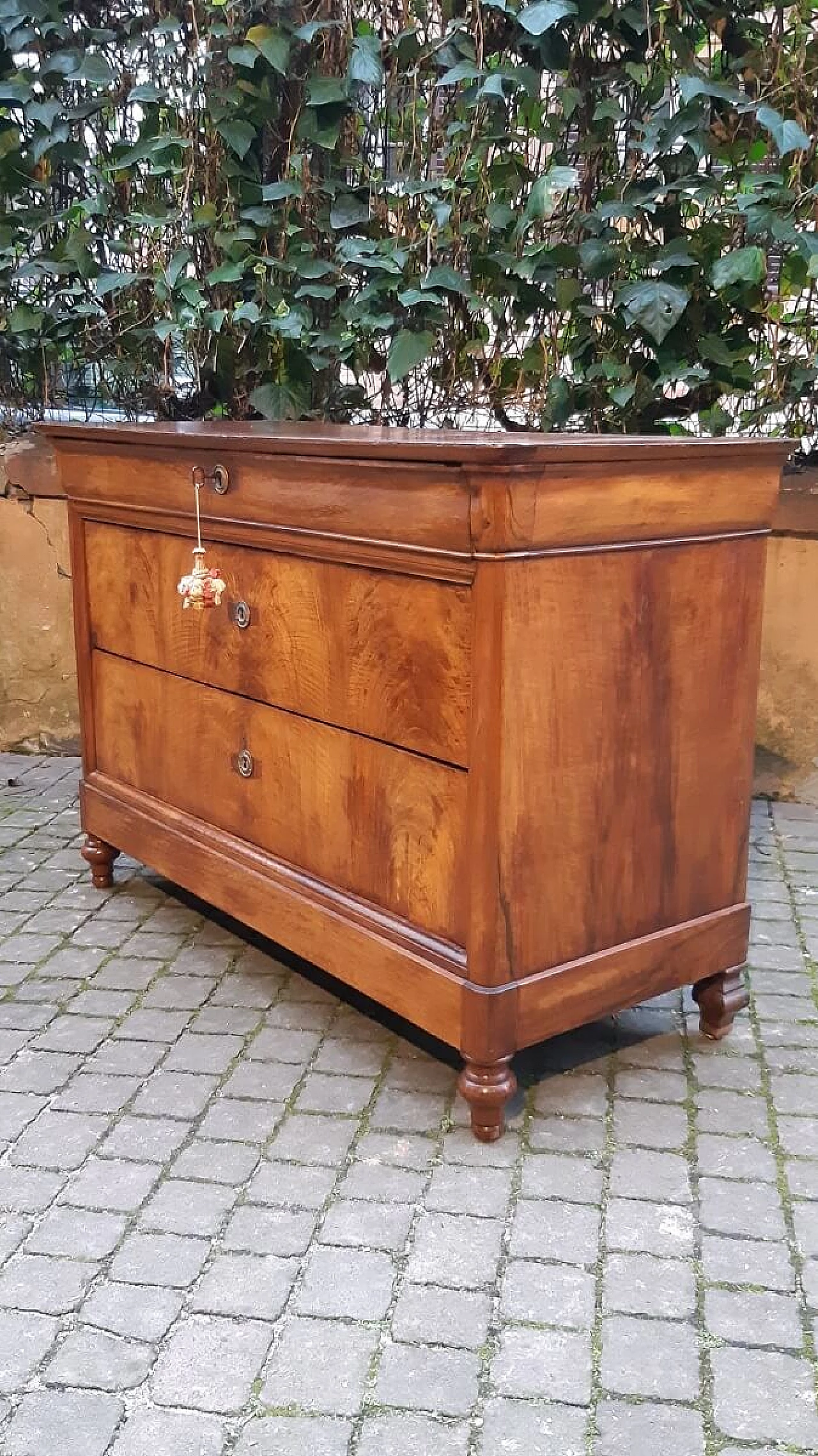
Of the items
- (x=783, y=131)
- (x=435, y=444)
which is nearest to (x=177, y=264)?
(x=783, y=131)

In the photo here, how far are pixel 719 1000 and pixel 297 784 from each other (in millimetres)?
1005

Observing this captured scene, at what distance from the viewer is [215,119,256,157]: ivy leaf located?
4.19 meters

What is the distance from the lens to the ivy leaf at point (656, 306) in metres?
3.81

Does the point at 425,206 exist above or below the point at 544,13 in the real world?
below

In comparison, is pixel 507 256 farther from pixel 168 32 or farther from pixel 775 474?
pixel 775 474

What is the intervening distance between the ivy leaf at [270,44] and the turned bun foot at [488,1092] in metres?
3.21

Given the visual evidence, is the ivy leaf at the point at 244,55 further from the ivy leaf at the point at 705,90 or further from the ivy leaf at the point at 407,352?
the ivy leaf at the point at 705,90

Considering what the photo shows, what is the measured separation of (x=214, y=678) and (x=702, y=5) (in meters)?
2.49

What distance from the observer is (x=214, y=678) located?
2.97 m

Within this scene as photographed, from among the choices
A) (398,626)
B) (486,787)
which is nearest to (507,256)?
(398,626)

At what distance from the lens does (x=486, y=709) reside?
2.19 m

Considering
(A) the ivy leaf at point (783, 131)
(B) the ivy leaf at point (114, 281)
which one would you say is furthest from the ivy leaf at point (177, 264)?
(A) the ivy leaf at point (783, 131)

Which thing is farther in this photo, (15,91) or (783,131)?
(15,91)

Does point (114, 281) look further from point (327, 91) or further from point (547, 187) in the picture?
point (547, 187)
